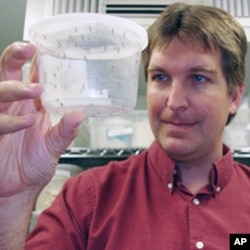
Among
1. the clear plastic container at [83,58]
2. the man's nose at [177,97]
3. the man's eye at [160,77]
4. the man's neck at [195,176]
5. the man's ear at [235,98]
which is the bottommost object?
the man's neck at [195,176]

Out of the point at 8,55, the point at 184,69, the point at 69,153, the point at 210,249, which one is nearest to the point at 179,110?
the point at 184,69

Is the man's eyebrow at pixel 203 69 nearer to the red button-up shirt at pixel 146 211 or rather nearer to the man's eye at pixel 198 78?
the man's eye at pixel 198 78

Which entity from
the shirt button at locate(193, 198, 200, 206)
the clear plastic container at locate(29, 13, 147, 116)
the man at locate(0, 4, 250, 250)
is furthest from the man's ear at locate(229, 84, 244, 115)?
the clear plastic container at locate(29, 13, 147, 116)

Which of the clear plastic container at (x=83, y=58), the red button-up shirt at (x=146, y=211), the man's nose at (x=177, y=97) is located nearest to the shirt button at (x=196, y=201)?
the red button-up shirt at (x=146, y=211)

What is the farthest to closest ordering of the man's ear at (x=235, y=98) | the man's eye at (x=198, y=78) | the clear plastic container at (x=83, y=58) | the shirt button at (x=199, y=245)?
the man's ear at (x=235, y=98) → the man's eye at (x=198, y=78) → the shirt button at (x=199, y=245) → the clear plastic container at (x=83, y=58)

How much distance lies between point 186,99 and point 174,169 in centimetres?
17

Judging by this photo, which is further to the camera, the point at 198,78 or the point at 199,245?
the point at 198,78

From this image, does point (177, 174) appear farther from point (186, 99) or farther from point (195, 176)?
point (186, 99)

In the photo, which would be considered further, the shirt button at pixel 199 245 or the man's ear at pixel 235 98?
the man's ear at pixel 235 98

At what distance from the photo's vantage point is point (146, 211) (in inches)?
32.8

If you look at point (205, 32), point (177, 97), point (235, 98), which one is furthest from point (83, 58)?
point (235, 98)

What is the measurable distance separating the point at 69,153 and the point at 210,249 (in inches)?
24.7

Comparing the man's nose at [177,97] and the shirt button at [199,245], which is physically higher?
the man's nose at [177,97]

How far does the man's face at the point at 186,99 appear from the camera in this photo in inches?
33.1
